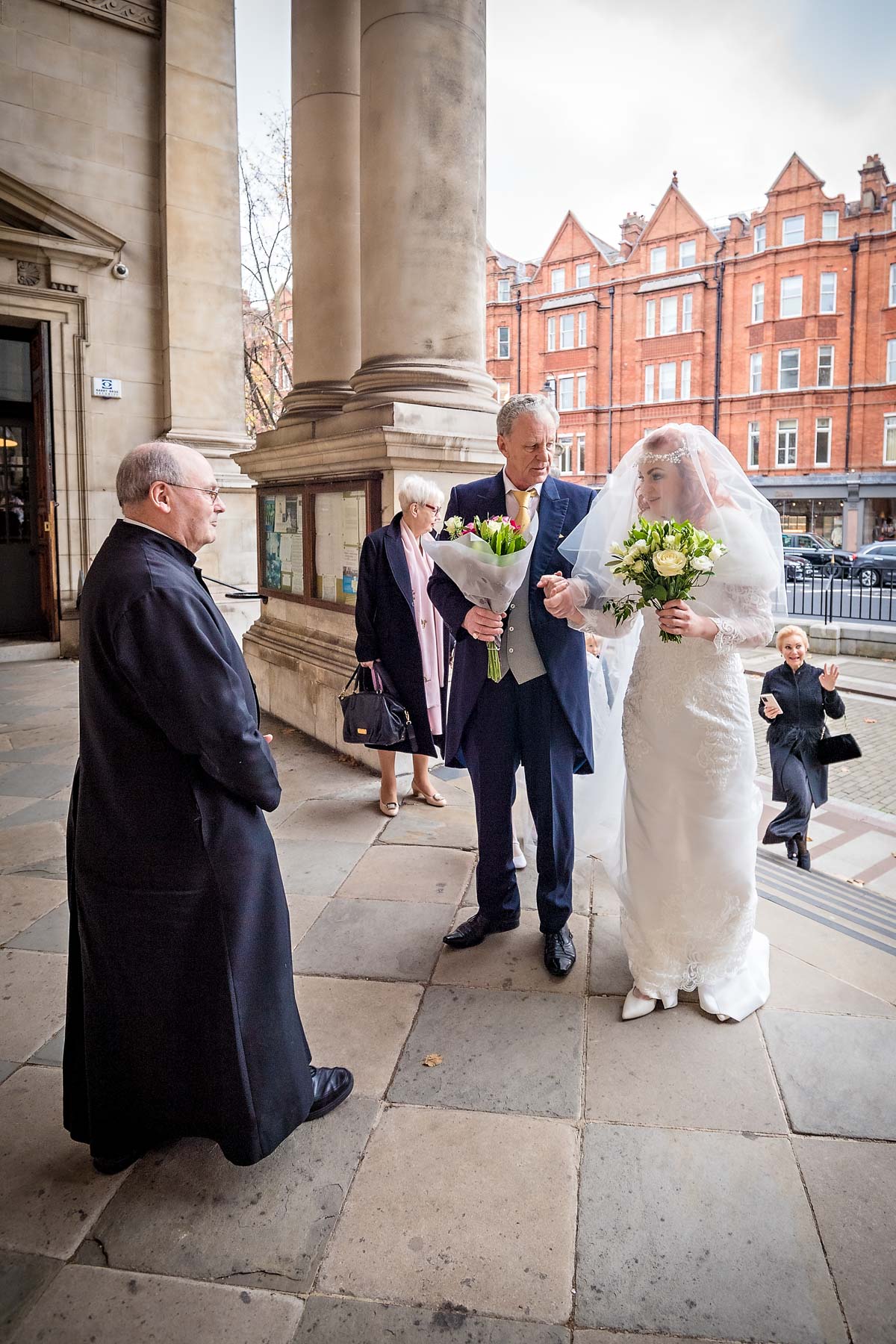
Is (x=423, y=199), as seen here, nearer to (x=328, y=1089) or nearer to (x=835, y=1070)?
(x=328, y=1089)

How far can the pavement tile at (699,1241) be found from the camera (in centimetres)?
171

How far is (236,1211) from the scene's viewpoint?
2.00 metres

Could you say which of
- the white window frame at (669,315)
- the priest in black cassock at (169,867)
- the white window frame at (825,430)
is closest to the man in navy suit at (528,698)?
the priest in black cassock at (169,867)

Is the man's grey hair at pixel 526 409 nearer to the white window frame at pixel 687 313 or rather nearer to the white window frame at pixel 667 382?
the white window frame at pixel 667 382

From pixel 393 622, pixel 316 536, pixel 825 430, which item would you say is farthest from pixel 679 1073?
pixel 825 430

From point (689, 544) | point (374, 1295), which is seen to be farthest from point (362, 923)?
point (689, 544)

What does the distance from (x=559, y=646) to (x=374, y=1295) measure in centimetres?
202

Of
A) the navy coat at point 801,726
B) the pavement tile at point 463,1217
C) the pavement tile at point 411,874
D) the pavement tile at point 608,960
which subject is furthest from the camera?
the navy coat at point 801,726

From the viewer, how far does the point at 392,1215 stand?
1977 mm

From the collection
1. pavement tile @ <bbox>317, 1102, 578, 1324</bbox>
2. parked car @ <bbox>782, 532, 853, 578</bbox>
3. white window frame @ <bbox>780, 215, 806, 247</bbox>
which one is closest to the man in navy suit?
pavement tile @ <bbox>317, 1102, 578, 1324</bbox>

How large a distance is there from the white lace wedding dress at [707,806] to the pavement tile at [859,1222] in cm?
64

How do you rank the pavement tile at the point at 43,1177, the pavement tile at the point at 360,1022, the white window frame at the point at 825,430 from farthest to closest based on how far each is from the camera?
the white window frame at the point at 825,430 < the pavement tile at the point at 360,1022 < the pavement tile at the point at 43,1177

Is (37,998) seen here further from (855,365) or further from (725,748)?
(855,365)

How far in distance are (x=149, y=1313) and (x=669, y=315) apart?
43.1 m
